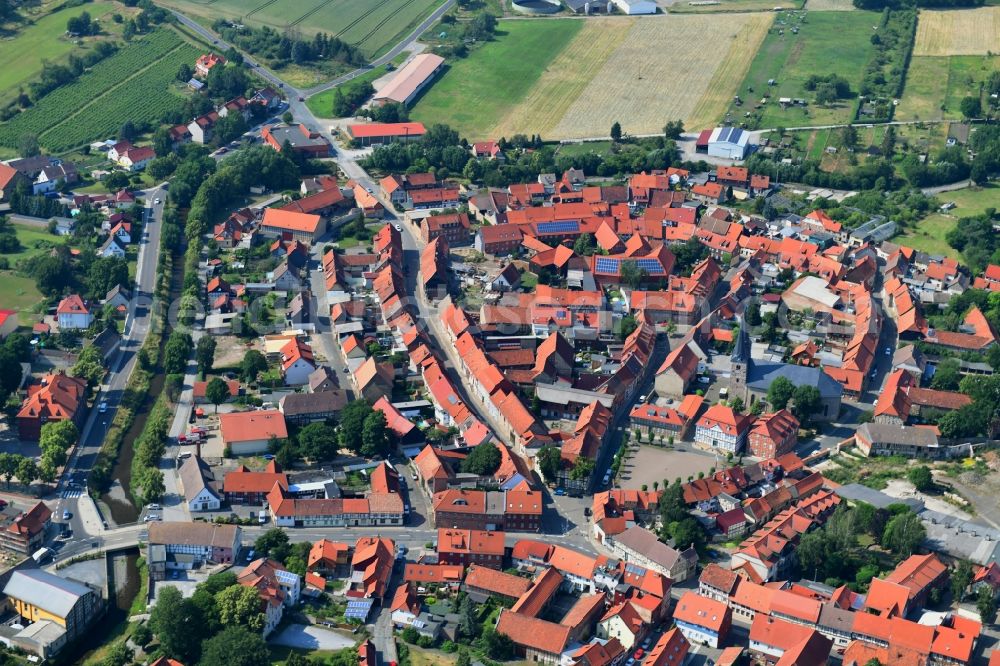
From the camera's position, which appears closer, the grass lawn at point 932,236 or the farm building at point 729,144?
the grass lawn at point 932,236

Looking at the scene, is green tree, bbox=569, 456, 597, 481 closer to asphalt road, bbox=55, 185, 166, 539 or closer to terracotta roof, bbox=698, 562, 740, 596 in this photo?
terracotta roof, bbox=698, 562, 740, 596

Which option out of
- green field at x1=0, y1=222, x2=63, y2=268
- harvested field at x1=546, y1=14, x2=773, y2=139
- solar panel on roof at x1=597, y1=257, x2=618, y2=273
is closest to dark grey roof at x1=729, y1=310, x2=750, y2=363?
solar panel on roof at x1=597, y1=257, x2=618, y2=273

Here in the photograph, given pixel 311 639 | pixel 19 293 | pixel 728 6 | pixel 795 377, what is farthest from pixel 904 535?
pixel 728 6

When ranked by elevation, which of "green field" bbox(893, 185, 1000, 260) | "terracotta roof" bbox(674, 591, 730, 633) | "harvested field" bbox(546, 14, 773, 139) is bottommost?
"green field" bbox(893, 185, 1000, 260)

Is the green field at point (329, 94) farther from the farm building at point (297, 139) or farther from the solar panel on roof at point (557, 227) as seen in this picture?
the solar panel on roof at point (557, 227)

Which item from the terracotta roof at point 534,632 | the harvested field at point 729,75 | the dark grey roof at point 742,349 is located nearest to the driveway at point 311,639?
the terracotta roof at point 534,632

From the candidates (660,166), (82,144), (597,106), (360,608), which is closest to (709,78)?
(597,106)

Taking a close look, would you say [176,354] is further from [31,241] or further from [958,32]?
[958,32]
